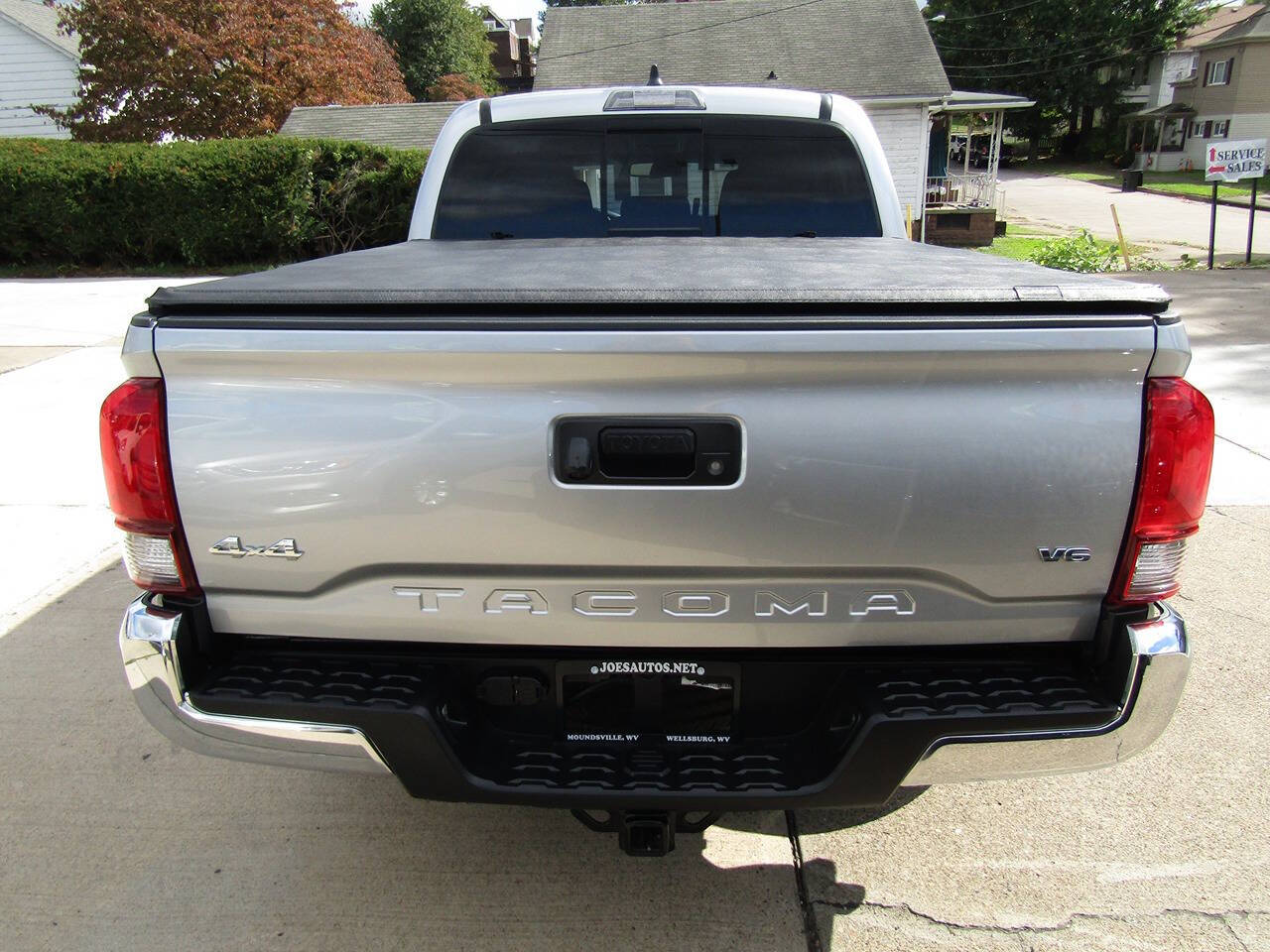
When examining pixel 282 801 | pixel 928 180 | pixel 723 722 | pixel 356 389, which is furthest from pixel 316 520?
pixel 928 180

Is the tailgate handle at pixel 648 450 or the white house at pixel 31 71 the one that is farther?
the white house at pixel 31 71

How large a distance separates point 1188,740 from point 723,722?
2.05 meters

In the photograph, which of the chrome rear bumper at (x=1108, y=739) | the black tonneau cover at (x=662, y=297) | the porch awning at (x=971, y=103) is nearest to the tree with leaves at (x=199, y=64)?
the porch awning at (x=971, y=103)

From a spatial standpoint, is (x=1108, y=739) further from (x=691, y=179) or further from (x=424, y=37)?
(x=424, y=37)

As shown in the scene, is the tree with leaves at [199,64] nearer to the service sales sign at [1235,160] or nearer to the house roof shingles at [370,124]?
the house roof shingles at [370,124]

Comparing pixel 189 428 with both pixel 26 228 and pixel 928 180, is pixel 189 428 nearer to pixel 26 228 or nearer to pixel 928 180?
pixel 26 228

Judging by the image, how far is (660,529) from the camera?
1.80 meters

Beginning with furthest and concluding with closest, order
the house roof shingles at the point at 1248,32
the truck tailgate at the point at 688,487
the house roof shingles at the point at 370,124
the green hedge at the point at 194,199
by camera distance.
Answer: the house roof shingles at the point at 1248,32
the house roof shingles at the point at 370,124
the green hedge at the point at 194,199
the truck tailgate at the point at 688,487

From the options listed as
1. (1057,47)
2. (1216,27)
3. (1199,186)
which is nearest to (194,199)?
(1199,186)

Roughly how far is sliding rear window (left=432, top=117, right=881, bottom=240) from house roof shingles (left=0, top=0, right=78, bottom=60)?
31.6 metres

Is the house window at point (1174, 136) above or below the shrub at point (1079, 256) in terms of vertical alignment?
above

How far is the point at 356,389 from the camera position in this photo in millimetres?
1788

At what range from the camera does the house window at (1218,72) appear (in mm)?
50312

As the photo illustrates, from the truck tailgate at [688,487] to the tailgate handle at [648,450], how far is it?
0.07 ft
